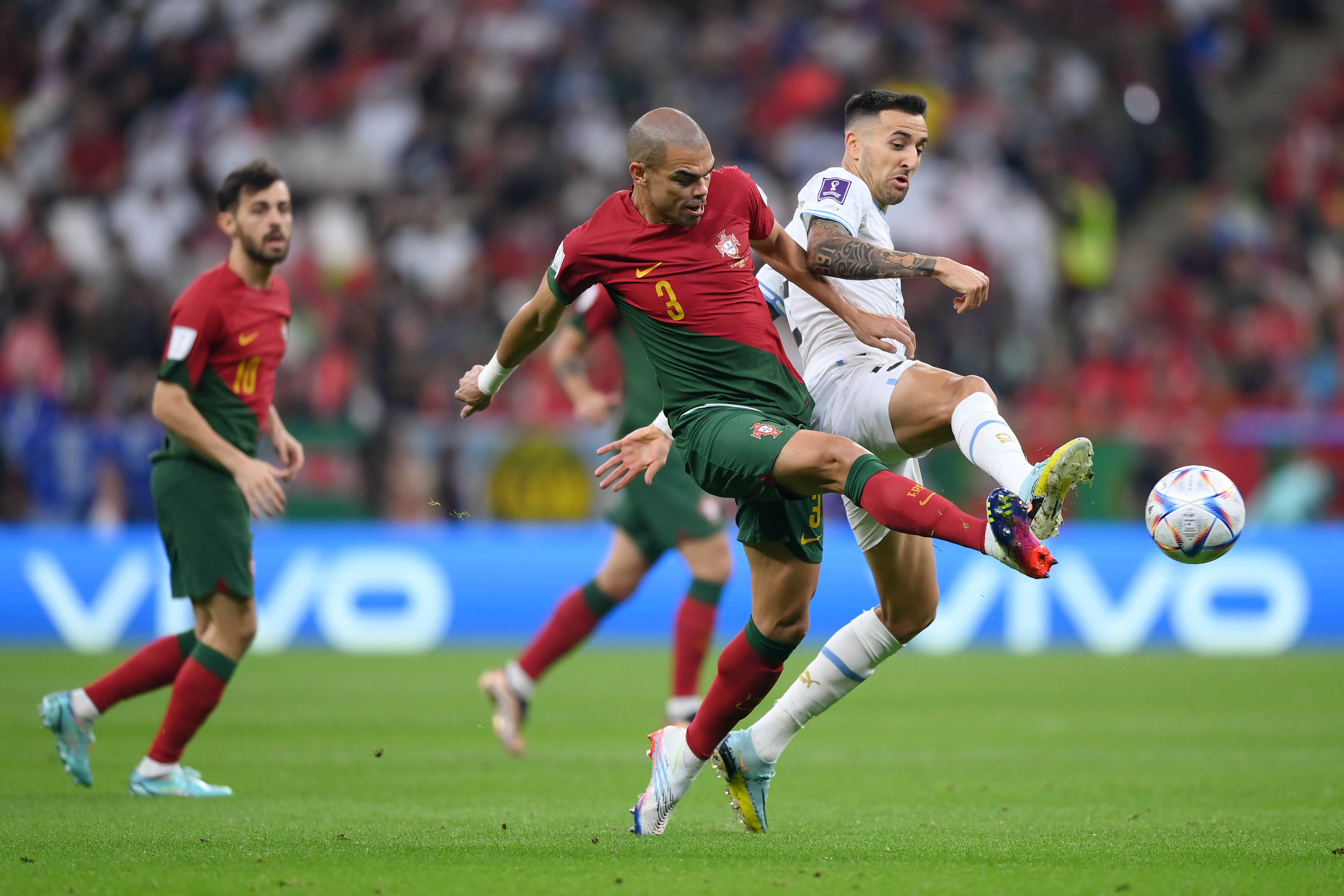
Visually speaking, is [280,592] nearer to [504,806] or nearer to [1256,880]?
[504,806]

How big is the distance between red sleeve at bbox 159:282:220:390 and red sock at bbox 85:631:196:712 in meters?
1.19

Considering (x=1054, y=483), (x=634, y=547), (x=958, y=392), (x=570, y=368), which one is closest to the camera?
(x=1054, y=483)

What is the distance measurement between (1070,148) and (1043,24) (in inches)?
85.7

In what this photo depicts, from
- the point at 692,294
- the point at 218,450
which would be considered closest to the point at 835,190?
the point at 692,294

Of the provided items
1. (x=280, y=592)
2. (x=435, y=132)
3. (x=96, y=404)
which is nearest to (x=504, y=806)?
(x=280, y=592)

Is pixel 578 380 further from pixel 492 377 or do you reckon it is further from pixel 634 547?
pixel 492 377

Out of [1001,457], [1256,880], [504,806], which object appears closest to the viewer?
[1256,880]

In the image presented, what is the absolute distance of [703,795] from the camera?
732 cm

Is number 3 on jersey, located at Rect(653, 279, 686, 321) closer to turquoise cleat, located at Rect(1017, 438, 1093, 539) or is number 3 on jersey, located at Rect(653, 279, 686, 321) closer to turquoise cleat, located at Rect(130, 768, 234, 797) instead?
turquoise cleat, located at Rect(1017, 438, 1093, 539)

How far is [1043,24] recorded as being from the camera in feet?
67.3

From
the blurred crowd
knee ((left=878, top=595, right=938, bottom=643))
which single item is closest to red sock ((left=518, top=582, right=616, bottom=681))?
knee ((left=878, top=595, right=938, bottom=643))

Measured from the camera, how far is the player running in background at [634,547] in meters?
8.53

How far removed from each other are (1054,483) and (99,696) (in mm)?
4440

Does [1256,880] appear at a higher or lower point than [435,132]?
lower
